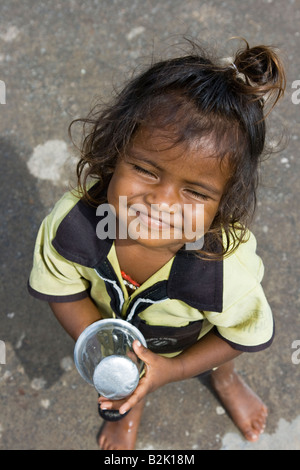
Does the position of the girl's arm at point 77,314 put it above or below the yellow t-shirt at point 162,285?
below

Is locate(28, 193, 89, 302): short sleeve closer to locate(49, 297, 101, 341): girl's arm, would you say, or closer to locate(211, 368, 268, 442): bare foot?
locate(49, 297, 101, 341): girl's arm

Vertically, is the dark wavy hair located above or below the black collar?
above

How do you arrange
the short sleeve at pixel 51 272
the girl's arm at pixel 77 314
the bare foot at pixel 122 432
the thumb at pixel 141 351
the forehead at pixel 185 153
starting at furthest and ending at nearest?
the bare foot at pixel 122 432
the girl's arm at pixel 77 314
the short sleeve at pixel 51 272
the thumb at pixel 141 351
the forehead at pixel 185 153

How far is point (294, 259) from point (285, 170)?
33cm

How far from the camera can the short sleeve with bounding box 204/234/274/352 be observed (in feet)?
3.47

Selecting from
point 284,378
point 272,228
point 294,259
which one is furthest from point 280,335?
point 272,228

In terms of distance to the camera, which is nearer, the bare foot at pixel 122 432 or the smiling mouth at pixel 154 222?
the smiling mouth at pixel 154 222

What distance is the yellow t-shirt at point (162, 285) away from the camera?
1.06 metres

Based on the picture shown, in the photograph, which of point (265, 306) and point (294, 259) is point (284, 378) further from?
point (265, 306)

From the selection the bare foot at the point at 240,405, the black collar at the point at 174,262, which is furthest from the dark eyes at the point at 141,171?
the bare foot at the point at 240,405

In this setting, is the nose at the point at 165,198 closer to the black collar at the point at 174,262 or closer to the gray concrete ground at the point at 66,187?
the black collar at the point at 174,262

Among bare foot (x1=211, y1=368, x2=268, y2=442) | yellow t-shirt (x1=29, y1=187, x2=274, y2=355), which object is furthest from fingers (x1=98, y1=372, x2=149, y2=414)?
bare foot (x1=211, y1=368, x2=268, y2=442)

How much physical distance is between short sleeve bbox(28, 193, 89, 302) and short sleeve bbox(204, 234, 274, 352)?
13.1 inches

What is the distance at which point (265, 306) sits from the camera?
3.56 ft
